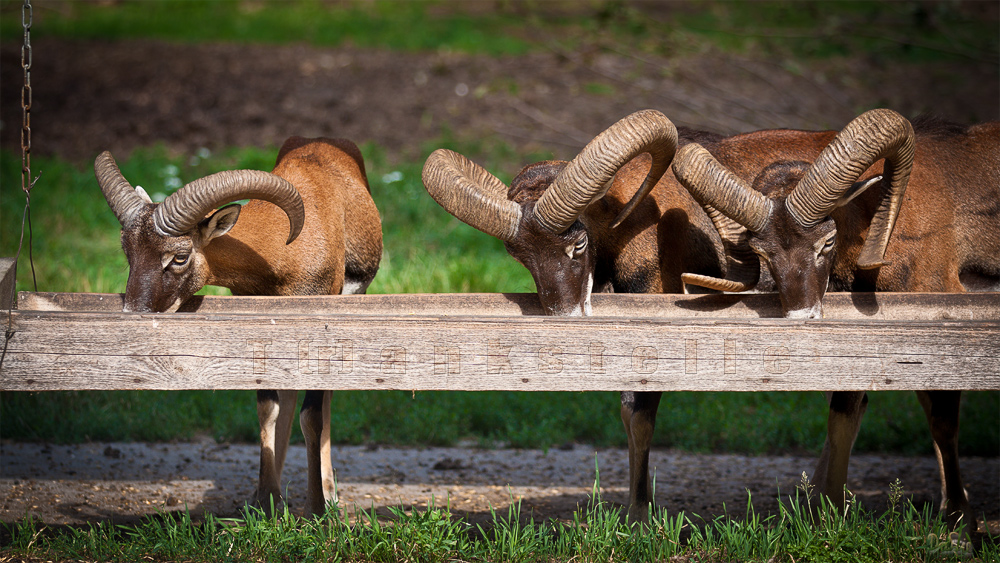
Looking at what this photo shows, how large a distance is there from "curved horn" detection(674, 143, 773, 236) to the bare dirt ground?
7.41 feet

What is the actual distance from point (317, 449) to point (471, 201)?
203 centimetres

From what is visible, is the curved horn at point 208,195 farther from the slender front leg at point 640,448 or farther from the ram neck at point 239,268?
the slender front leg at point 640,448

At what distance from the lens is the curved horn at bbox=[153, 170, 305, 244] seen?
474 cm

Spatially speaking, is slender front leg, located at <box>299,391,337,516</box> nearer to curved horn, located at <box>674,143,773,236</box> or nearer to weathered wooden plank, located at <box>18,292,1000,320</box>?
weathered wooden plank, located at <box>18,292,1000,320</box>

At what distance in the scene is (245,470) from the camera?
22.5ft

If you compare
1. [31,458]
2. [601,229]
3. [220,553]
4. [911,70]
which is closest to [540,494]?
[601,229]

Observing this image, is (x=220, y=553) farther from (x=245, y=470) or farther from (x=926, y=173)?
(x=926, y=173)

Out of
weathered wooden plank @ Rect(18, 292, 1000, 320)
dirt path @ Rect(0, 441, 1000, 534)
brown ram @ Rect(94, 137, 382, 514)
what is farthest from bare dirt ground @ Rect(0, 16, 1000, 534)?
weathered wooden plank @ Rect(18, 292, 1000, 320)

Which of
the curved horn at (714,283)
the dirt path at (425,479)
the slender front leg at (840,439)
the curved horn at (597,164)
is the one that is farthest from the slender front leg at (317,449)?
the slender front leg at (840,439)

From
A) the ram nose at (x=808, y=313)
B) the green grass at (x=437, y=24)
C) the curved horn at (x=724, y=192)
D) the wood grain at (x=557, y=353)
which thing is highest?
the green grass at (x=437, y=24)

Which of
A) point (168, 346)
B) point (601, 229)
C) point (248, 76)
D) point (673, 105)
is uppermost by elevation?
point (248, 76)

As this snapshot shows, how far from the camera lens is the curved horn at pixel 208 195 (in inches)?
187

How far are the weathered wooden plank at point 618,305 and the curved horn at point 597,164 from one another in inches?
21.6

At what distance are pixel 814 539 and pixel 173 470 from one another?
477cm
